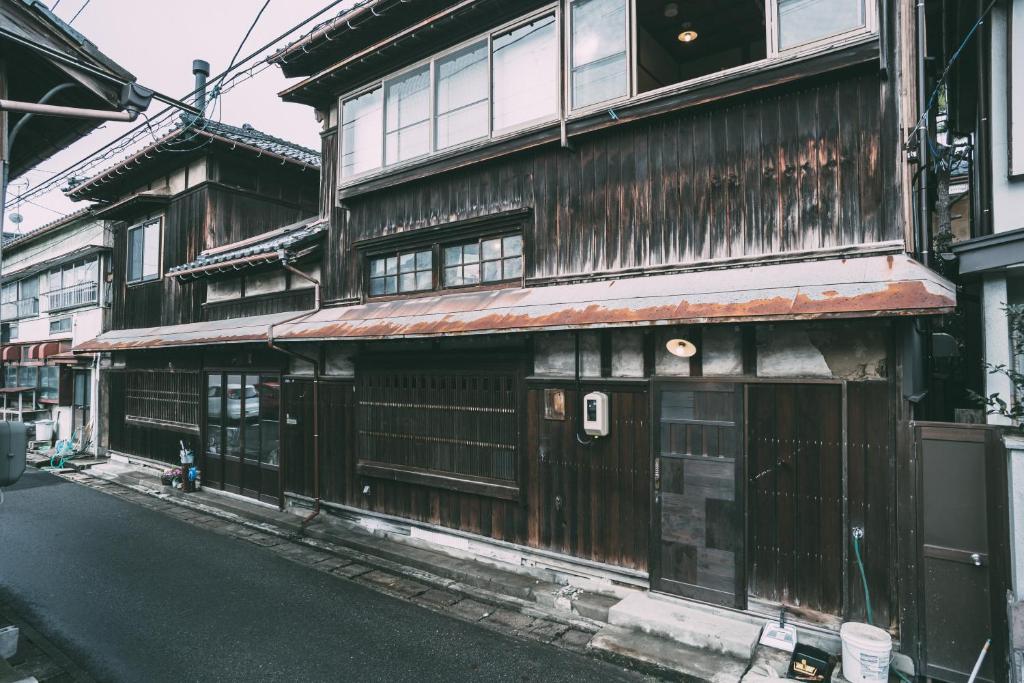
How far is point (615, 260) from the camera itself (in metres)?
7.84

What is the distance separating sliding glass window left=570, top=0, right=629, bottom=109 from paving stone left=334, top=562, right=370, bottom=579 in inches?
320

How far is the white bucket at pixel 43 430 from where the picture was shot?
2130cm

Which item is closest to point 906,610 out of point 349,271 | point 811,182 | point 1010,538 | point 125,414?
point 1010,538

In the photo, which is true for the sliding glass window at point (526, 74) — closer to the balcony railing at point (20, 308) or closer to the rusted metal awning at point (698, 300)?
the rusted metal awning at point (698, 300)

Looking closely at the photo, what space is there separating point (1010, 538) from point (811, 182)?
4.06m

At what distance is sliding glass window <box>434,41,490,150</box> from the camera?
9328 mm

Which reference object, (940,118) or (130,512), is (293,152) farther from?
(940,118)

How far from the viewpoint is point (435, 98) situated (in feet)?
32.6

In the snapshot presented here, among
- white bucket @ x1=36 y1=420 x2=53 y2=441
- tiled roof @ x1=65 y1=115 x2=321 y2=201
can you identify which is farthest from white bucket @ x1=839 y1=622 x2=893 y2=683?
white bucket @ x1=36 y1=420 x2=53 y2=441

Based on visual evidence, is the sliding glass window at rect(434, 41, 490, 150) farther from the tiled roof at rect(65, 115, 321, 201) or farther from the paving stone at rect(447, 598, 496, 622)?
the tiled roof at rect(65, 115, 321, 201)

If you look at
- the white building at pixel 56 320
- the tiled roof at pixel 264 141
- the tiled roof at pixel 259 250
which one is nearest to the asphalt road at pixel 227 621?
the tiled roof at pixel 259 250

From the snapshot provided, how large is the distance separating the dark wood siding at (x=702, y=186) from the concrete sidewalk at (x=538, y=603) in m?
4.45

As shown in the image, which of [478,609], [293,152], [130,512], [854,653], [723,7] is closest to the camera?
[854,653]

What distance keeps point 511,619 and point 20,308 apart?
1159 inches
